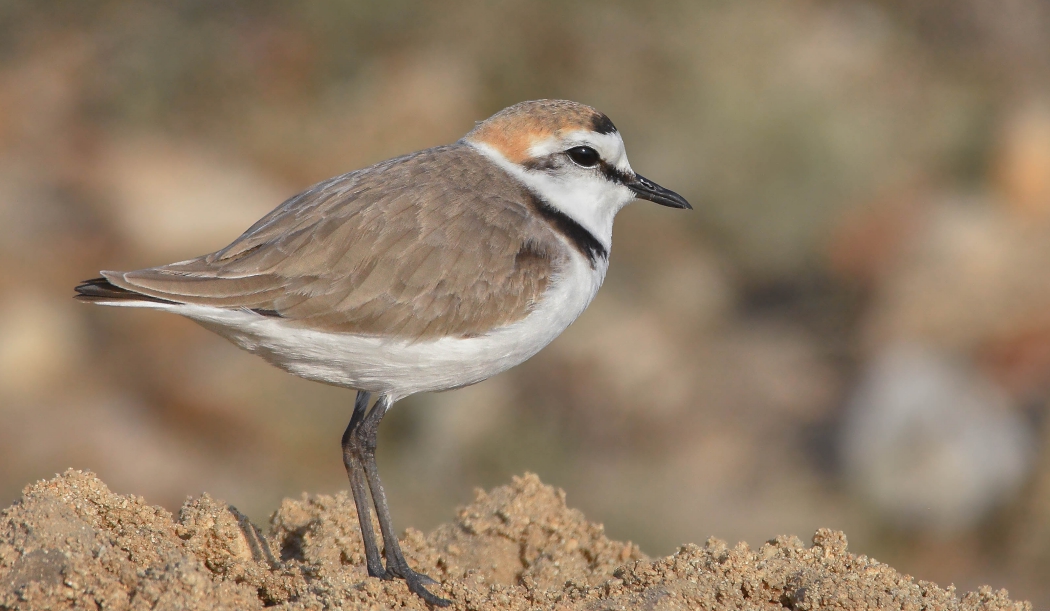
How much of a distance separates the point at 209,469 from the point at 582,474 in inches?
149

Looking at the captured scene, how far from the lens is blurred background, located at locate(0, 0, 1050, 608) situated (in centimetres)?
1073

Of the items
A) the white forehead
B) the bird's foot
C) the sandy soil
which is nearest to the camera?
the sandy soil

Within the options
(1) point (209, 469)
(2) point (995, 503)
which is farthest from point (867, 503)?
(1) point (209, 469)

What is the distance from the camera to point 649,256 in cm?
1355

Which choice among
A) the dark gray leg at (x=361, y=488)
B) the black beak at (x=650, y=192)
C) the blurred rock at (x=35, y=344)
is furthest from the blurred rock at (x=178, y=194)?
the black beak at (x=650, y=192)

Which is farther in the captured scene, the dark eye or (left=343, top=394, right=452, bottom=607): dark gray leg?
the dark eye

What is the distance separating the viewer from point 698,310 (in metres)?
13.1

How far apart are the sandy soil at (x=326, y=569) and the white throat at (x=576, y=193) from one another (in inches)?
67.1

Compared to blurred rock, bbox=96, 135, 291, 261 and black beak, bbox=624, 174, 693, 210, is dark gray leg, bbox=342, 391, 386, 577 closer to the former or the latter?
black beak, bbox=624, 174, 693, 210

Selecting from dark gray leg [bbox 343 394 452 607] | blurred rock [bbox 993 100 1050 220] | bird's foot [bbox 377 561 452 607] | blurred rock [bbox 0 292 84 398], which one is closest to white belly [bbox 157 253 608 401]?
dark gray leg [bbox 343 394 452 607]

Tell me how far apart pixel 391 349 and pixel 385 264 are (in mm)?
397

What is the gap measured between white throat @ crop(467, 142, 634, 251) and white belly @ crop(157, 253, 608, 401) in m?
0.47

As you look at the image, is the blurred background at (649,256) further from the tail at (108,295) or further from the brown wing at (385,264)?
the tail at (108,295)

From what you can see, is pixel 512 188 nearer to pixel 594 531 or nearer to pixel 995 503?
pixel 594 531
